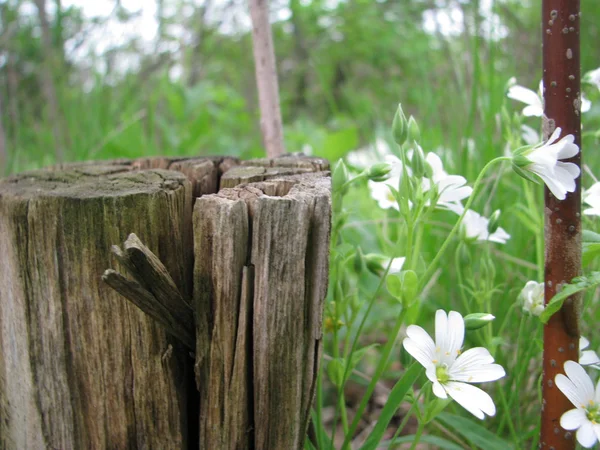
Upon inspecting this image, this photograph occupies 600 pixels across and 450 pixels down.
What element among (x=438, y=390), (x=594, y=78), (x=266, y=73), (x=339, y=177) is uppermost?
(x=266, y=73)

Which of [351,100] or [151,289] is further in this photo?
[351,100]

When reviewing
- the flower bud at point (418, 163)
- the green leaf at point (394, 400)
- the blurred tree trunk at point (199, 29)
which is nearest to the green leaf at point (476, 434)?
the green leaf at point (394, 400)

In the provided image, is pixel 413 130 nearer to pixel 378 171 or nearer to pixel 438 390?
pixel 378 171

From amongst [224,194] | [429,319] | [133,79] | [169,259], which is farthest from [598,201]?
[133,79]

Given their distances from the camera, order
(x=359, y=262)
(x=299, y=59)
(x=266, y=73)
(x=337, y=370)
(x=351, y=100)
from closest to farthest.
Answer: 1. (x=337, y=370)
2. (x=359, y=262)
3. (x=266, y=73)
4. (x=351, y=100)
5. (x=299, y=59)

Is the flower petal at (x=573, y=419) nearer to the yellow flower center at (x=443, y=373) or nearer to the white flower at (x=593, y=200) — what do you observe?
the yellow flower center at (x=443, y=373)

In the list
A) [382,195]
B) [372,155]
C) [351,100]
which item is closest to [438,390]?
[382,195]

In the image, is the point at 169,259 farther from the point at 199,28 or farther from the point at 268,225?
the point at 199,28
